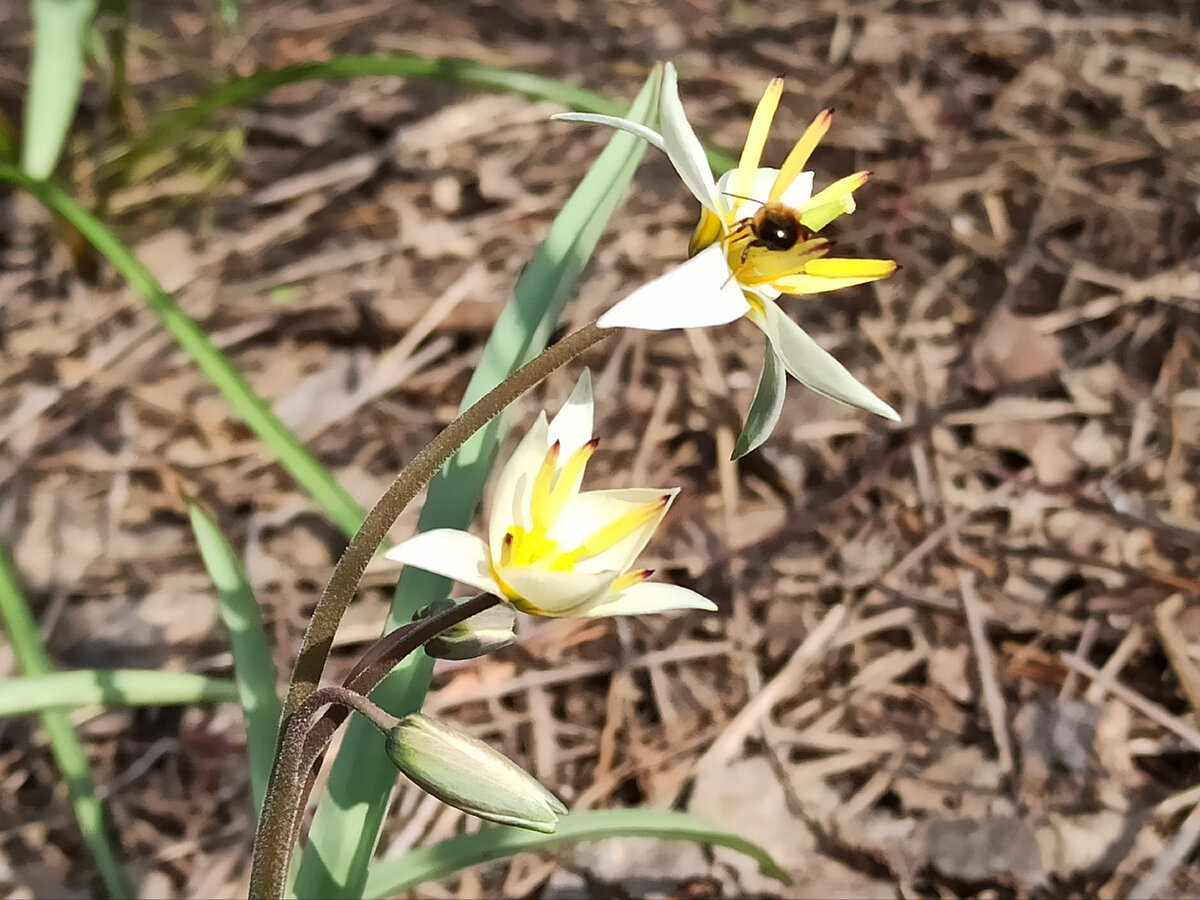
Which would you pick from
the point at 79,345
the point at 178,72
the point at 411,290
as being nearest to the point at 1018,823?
the point at 411,290

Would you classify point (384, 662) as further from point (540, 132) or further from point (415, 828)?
point (540, 132)

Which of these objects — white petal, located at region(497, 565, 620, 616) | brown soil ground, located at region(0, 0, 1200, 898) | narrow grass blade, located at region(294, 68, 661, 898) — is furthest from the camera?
brown soil ground, located at region(0, 0, 1200, 898)

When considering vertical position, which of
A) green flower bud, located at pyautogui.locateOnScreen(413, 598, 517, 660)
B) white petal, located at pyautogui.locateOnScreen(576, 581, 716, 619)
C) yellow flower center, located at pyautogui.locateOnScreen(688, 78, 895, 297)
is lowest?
green flower bud, located at pyautogui.locateOnScreen(413, 598, 517, 660)

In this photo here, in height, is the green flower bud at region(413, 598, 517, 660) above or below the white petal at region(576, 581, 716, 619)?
below

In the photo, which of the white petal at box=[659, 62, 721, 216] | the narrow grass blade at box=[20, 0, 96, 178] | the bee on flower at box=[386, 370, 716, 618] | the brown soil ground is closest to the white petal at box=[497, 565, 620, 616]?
the bee on flower at box=[386, 370, 716, 618]

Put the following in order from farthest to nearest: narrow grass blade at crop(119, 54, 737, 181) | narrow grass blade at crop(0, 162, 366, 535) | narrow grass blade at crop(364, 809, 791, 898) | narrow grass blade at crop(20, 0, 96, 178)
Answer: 1. narrow grass blade at crop(119, 54, 737, 181)
2. narrow grass blade at crop(20, 0, 96, 178)
3. narrow grass blade at crop(0, 162, 366, 535)
4. narrow grass blade at crop(364, 809, 791, 898)

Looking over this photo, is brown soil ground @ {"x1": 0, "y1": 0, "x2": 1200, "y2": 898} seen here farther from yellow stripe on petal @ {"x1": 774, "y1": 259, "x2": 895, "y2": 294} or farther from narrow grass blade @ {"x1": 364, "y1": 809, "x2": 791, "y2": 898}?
yellow stripe on petal @ {"x1": 774, "y1": 259, "x2": 895, "y2": 294}
